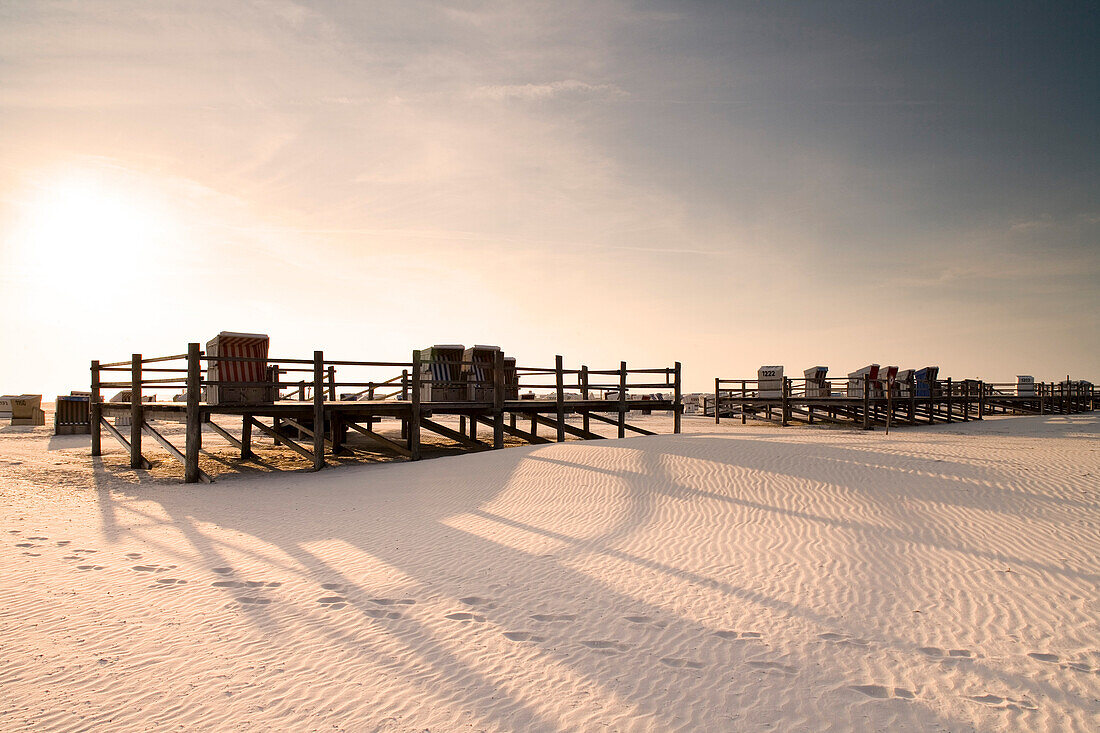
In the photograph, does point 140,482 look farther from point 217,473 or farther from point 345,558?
point 345,558

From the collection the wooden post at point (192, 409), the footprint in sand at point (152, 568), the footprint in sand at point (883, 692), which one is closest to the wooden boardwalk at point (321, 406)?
the wooden post at point (192, 409)

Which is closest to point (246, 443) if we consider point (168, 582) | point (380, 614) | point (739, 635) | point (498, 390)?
point (498, 390)

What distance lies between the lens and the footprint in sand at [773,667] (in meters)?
4.21

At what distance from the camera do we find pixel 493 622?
16.5ft

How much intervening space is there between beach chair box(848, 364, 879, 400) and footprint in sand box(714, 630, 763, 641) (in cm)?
2205

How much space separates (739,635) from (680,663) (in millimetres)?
707

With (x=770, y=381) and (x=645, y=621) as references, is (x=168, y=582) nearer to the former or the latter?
(x=645, y=621)

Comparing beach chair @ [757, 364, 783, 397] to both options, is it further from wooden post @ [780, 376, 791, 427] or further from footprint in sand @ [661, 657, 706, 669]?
footprint in sand @ [661, 657, 706, 669]

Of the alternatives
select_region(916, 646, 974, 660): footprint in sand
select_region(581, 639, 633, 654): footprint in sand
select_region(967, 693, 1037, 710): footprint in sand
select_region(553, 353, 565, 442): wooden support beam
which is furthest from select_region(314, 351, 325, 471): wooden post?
select_region(967, 693, 1037, 710): footprint in sand

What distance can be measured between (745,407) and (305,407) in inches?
817

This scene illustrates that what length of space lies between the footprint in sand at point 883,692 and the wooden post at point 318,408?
40.2 feet

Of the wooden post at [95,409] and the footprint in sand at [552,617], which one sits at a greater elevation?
the wooden post at [95,409]

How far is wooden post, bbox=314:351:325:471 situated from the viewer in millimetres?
13992

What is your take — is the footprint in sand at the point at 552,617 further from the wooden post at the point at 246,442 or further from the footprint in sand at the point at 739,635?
the wooden post at the point at 246,442
